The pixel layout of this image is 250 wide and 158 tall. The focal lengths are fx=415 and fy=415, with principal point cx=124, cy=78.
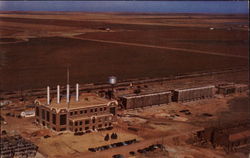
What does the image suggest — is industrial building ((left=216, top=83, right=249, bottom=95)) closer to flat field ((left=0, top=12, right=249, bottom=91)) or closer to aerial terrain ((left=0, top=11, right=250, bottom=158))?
aerial terrain ((left=0, top=11, right=250, bottom=158))

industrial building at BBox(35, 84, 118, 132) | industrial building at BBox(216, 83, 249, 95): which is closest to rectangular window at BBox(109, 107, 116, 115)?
industrial building at BBox(35, 84, 118, 132)

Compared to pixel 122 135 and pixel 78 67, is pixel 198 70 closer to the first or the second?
pixel 78 67

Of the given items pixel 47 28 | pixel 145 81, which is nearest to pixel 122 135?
pixel 145 81

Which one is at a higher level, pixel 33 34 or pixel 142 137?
pixel 33 34

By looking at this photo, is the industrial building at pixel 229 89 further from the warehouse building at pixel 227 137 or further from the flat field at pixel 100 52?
the warehouse building at pixel 227 137

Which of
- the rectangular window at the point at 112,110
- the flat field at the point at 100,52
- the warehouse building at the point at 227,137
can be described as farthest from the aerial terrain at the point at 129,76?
the rectangular window at the point at 112,110

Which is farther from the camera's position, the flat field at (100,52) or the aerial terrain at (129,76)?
the flat field at (100,52)

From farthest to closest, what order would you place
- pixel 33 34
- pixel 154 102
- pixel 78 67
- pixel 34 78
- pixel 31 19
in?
pixel 31 19
pixel 33 34
pixel 78 67
pixel 34 78
pixel 154 102
